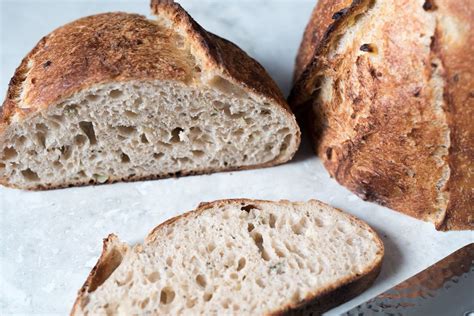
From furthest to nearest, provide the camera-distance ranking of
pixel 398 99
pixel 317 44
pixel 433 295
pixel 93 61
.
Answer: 1. pixel 317 44
2. pixel 93 61
3. pixel 398 99
4. pixel 433 295

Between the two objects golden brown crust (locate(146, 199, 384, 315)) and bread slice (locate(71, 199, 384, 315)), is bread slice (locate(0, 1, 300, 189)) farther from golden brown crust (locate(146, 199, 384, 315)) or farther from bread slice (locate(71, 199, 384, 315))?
golden brown crust (locate(146, 199, 384, 315))

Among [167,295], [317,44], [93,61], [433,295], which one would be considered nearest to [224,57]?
[317,44]

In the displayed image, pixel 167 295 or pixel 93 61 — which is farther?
pixel 93 61

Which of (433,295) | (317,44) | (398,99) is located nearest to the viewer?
(433,295)

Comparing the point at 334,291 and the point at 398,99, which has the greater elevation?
the point at 398,99

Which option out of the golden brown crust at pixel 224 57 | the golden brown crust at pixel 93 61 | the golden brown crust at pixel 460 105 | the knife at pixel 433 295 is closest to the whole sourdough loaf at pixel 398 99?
the golden brown crust at pixel 460 105

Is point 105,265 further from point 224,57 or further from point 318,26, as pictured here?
point 318,26
